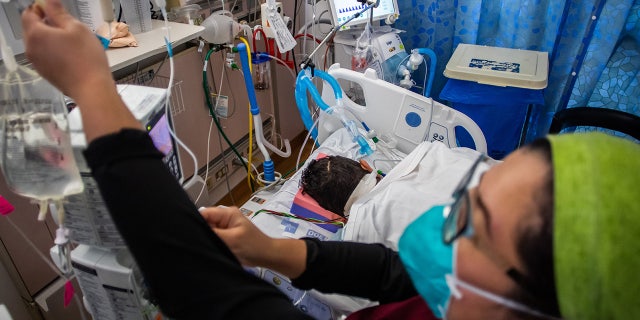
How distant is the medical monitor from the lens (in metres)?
2.08

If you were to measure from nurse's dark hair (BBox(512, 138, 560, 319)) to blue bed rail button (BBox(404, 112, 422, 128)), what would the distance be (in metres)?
1.15

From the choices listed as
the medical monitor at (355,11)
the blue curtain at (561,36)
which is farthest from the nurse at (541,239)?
the blue curtain at (561,36)

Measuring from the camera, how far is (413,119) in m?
1.71

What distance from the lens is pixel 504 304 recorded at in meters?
0.58

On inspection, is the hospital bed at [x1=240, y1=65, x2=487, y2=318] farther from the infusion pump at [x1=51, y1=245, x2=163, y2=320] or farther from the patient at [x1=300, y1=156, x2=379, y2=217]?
the infusion pump at [x1=51, y1=245, x2=163, y2=320]

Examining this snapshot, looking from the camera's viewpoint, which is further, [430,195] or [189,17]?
[189,17]

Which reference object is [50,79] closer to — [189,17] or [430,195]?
[430,195]

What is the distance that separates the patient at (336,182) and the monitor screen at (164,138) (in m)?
0.56

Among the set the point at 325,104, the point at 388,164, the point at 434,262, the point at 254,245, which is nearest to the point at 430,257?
the point at 434,262

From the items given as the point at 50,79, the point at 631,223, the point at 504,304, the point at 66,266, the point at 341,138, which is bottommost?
the point at 341,138

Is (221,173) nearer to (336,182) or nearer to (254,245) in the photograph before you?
(336,182)

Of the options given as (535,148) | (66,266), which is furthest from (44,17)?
(535,148)

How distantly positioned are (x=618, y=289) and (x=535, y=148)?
0.65ft

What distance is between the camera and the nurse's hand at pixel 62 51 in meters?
0.55
